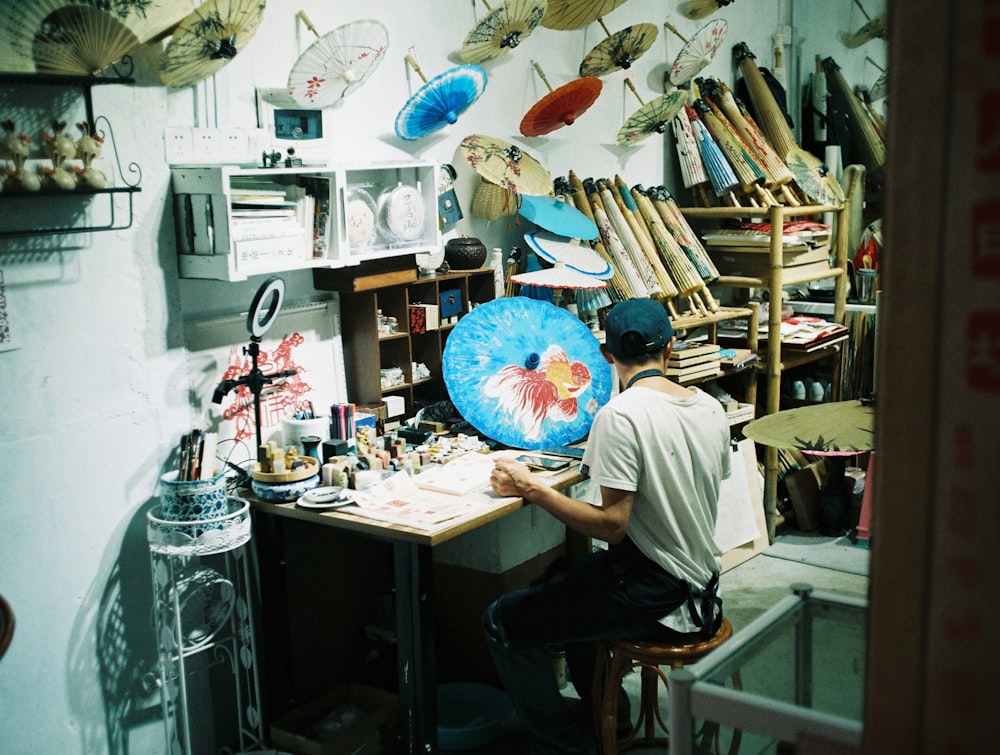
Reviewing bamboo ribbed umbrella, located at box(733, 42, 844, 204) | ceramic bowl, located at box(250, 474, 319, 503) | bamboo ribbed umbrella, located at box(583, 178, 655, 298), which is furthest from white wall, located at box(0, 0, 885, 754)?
bamboo ribbed umbrella, located at box(733, 42, 844, 204)

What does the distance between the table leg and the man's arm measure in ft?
1.13

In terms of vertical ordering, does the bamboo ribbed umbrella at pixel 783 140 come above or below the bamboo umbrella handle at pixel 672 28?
below

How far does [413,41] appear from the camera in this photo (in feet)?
13.1

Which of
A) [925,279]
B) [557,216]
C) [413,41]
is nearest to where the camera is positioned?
[925,279]

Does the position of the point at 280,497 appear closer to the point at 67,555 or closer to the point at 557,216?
the point at 67,555

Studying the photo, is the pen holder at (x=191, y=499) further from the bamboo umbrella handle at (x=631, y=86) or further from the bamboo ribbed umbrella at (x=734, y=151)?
the bamboo ribbed umbrella at (x=734, y=151)

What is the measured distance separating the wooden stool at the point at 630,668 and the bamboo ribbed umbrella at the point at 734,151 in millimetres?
2996

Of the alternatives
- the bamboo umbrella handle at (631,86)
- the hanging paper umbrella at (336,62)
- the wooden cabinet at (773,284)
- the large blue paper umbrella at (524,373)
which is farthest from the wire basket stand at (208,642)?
the bamboo umbrella handle at (631,86)

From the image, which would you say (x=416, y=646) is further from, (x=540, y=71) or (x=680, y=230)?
(x=680, y=230)

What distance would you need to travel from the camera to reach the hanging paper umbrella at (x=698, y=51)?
4.96m

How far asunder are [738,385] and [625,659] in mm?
2826

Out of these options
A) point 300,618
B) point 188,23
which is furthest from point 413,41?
point 300,618

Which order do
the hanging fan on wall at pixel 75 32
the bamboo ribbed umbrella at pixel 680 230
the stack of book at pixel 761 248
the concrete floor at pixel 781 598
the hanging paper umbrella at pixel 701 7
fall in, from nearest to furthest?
Answer: the concrete floor at pixel 781 598, the hanging fan on wall at pixel 75 32, the bamboo ribbed umbrella at pixel 680 230, the stack of book at pixel 761 248, the hanging paper umbrella at pixel 701 7

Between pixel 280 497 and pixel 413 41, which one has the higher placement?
pixel 413 41
